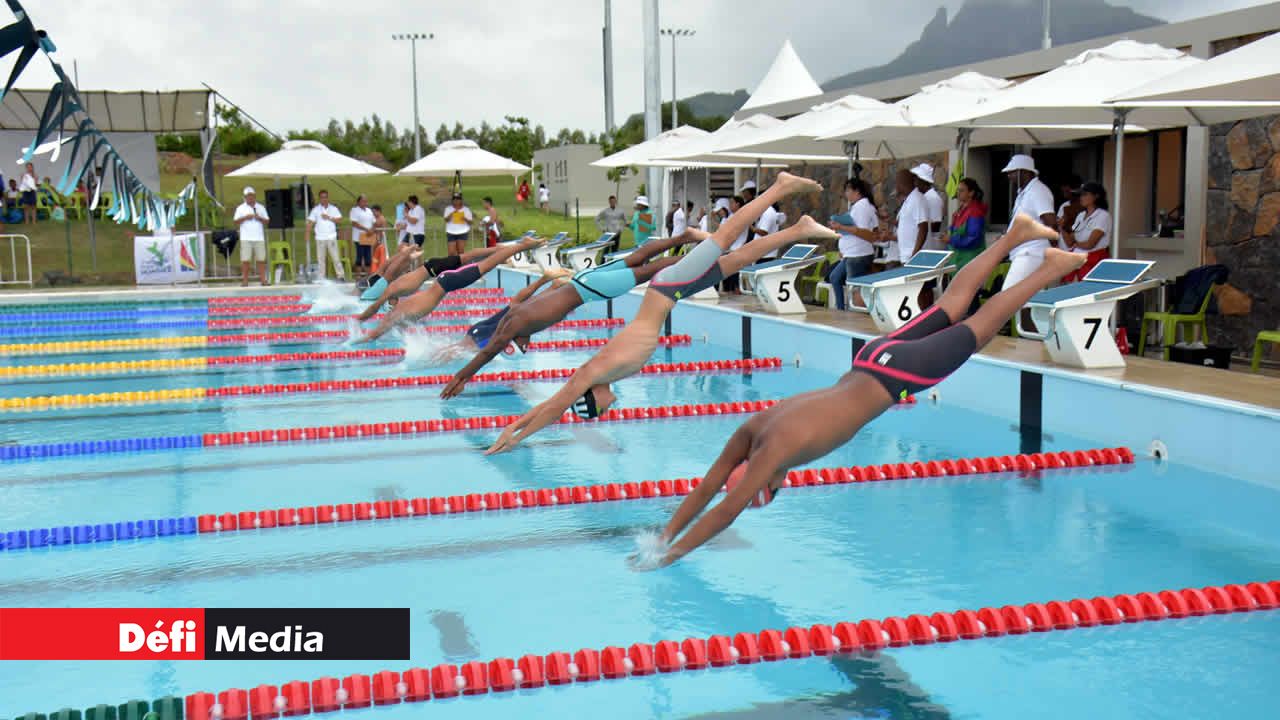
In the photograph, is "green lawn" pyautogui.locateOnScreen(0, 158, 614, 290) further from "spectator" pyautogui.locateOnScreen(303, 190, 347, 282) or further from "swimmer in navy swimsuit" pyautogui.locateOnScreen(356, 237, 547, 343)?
"swimmer in navy swimsuit" pyautogui.locateOnScreen(356, 237, 547, 343)

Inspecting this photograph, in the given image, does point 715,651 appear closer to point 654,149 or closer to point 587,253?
point 654,149

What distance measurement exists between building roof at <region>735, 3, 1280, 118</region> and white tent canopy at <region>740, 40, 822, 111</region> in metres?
1.45

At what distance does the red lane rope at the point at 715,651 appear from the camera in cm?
329

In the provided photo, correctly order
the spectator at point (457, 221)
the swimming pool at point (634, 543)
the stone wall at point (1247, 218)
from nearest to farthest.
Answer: the swimming pool at point (634, 543)
the stone wall at point (1247, 218)
the spectator at point (457, 221)

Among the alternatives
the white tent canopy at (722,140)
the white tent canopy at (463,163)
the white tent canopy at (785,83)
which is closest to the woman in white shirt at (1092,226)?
the white tent canopy at (722,140)

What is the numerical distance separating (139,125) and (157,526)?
1986cm

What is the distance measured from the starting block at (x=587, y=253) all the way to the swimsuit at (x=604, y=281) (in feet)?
33.7

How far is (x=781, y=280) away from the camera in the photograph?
1084 centimetres

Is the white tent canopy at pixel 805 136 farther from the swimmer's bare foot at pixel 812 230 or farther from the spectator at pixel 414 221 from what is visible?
the spectator at pixel 414 221

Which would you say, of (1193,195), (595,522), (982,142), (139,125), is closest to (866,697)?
(595,522)

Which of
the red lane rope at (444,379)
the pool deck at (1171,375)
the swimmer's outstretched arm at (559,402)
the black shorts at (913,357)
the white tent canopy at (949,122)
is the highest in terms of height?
the white tent canopy at (949,122)

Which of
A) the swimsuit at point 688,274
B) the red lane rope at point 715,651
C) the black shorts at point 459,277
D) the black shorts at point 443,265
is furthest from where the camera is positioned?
the black shorts at point 443,265

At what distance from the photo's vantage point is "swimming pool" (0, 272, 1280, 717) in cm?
351

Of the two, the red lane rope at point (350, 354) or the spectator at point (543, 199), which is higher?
the spectator at point (543, 199)
